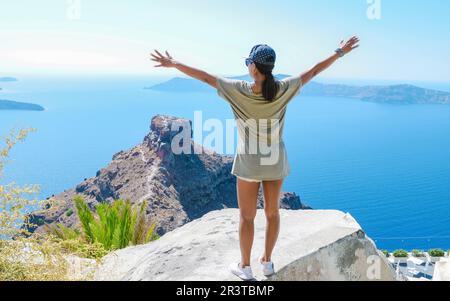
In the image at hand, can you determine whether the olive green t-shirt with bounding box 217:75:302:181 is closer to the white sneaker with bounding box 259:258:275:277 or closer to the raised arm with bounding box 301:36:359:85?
the raised arm with bounding box 301:36:359:85

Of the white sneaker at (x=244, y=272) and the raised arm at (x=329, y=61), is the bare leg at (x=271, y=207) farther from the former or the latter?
the raised arm at (x=329, y=61)

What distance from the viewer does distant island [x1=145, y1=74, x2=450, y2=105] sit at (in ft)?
563

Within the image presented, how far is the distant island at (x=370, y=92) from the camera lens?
171500mm

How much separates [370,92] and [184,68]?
187m

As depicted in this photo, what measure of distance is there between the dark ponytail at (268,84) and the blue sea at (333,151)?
2317 inches

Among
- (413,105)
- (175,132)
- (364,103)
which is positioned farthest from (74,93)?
(175,132)

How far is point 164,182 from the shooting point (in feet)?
167

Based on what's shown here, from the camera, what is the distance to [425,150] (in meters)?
102

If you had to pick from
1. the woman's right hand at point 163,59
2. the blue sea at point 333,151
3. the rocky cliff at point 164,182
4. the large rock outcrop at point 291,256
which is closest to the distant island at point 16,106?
the blue sea at point 333,151

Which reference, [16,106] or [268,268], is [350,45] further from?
[16,106]

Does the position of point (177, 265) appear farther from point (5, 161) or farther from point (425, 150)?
point (425, 150)

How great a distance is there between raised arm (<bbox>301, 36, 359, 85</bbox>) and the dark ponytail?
10.8 inches

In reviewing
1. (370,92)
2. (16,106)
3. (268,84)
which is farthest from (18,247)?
(370,92)
